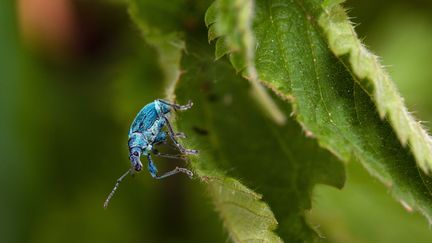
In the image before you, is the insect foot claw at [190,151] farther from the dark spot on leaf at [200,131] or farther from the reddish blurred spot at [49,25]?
the reddish blurred spot at [49,25]

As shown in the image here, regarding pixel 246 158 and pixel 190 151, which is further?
pixel 246 158

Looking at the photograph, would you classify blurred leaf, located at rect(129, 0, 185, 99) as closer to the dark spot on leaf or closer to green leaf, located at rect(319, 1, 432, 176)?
the dark spot on leaf

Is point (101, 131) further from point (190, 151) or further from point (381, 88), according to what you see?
point (381, 88)

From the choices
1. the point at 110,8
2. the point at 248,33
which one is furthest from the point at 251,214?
the point at 110,8

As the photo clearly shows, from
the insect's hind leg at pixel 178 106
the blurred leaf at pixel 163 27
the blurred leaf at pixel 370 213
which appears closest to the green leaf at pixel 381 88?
the insect's hind leg at pixel 178 106

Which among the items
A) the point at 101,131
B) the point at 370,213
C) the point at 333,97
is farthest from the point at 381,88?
the point at 101,131
